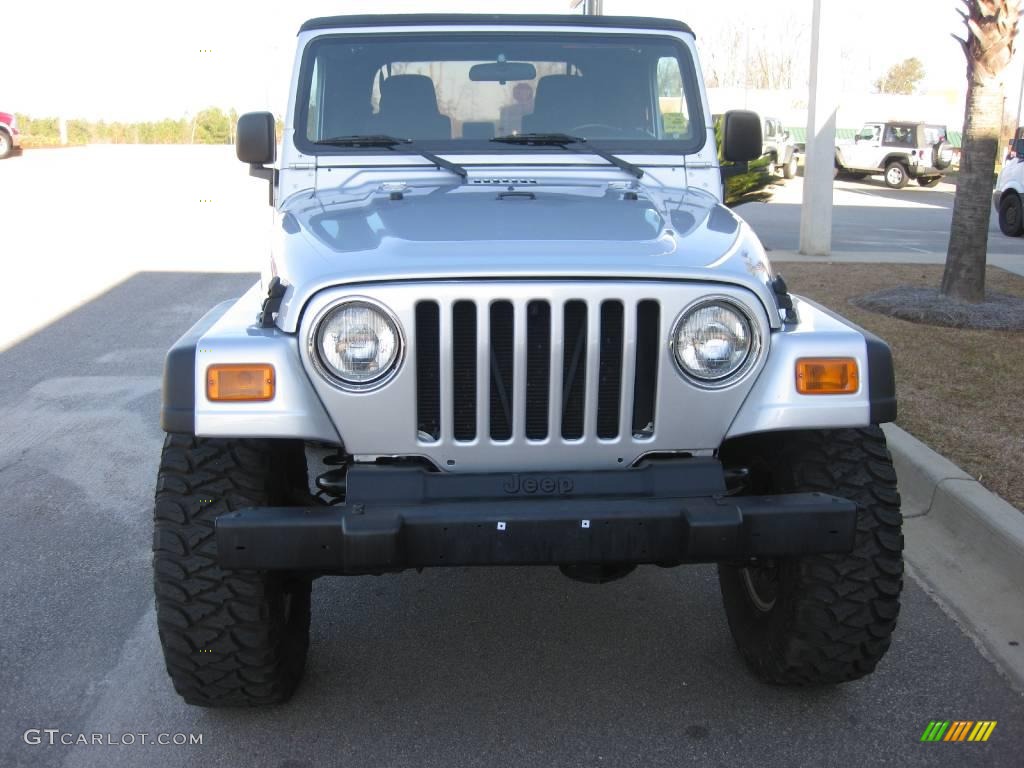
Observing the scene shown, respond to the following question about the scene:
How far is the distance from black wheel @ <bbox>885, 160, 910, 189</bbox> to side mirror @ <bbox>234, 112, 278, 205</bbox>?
95.5 feet

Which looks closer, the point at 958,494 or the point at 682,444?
the point at 682,444

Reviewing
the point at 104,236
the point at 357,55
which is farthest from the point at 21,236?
the point at 357,55

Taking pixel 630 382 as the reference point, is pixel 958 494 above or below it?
below

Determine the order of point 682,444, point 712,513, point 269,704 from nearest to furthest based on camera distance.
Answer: point 712,513 < point 682,444 < point 269,704

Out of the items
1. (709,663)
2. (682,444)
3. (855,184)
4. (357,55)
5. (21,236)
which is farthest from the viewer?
(855,184)

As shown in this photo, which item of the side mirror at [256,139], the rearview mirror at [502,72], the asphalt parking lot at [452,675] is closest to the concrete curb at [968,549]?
the asphalt parking lot at [452,675]

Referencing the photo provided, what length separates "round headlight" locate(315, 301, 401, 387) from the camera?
2.74 metres

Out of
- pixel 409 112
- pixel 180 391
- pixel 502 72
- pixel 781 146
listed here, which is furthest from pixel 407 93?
pixel 781 146

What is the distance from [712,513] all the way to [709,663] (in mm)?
1068

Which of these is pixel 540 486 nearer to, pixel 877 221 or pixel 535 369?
pixel 535 369

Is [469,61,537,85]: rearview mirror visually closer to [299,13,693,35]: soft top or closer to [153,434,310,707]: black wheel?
[299,13,693,35]: soft top

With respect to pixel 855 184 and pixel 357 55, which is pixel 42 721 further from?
pixel 855 184

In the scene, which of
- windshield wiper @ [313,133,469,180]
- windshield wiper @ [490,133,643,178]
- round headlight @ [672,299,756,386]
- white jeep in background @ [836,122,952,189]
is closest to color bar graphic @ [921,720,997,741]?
round headlight @ [672,299,756,386]

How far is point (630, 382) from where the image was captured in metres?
2.77
